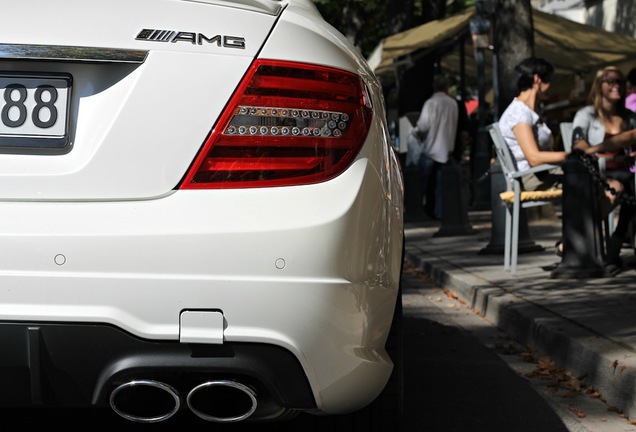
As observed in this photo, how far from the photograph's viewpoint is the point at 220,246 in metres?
3.38

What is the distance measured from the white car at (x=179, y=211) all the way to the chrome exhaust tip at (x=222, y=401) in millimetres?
11

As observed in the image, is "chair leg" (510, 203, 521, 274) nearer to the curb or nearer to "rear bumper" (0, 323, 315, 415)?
the curb

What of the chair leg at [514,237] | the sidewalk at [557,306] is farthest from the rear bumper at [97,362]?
the chair leg at [514,237]

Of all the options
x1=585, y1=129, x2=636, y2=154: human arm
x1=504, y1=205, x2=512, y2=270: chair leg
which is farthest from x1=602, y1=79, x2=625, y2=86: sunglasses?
x1=504, y1=205, x2=512, y2=270: chair leg

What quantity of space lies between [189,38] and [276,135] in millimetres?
340

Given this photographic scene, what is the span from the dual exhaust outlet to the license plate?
671 mm

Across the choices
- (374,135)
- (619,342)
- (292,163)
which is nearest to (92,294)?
(292,163)

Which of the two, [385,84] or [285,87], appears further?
[385,84]

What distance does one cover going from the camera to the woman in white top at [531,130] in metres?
9.94

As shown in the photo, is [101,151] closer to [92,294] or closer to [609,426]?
[92,294]

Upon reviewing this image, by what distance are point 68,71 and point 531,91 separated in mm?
7616

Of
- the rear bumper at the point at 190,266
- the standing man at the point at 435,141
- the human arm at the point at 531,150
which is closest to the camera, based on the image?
the rear bumper at the point at 190,266

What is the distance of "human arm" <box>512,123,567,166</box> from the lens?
968 centimetres

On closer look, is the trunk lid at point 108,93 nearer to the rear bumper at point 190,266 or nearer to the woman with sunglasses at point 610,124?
the rear bumper at point 190,266
